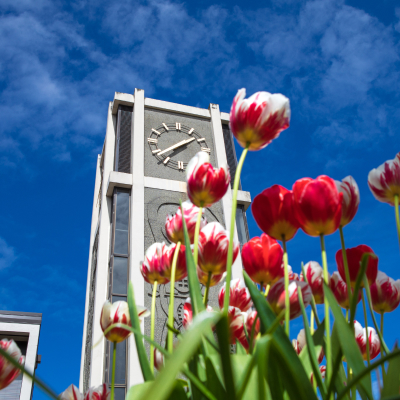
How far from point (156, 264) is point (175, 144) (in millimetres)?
6025

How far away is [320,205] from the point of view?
0.43 metres

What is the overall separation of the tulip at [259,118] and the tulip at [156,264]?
0.20 meters

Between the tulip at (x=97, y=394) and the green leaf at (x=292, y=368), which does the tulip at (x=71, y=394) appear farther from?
the green leaf at (x=292, y=368)

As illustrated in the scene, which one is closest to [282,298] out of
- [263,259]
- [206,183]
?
[263,259]

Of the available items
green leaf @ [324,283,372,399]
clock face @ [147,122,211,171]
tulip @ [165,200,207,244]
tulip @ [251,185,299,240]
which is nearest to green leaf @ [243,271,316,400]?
green leaf @ [324,283,372,399]

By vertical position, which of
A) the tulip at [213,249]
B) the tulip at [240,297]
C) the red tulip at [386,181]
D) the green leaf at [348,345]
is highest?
the red tulip at [386,181]

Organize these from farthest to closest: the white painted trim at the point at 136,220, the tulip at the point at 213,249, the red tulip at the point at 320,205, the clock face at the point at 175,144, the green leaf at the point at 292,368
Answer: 1. the clock face at the point at 175,144
2. the white painted trim at the point at 136,220
3. the tulip at the point at 213,249
4. the red tulip at the point at 320,205
5. the green leaf at the point at 292,368

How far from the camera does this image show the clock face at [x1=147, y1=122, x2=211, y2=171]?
630 centimetres

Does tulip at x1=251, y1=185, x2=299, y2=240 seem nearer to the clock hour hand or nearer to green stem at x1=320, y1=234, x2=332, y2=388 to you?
green stem at x1=320, y1=234, x2=332, y2=388

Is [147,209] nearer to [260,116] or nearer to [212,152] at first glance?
[212,152]

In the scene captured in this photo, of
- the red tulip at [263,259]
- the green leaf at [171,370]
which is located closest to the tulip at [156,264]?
the red tulip at [263,259]

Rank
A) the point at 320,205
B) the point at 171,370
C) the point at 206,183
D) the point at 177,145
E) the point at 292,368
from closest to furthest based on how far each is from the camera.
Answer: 1. the point at 171,370
2. the point at 292,368
3. the point at 320,205
4. the point at 206,183
5. the point at 177,145

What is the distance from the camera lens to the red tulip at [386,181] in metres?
0.53

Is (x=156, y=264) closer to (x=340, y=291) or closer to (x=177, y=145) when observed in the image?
(x=340, y=291)
